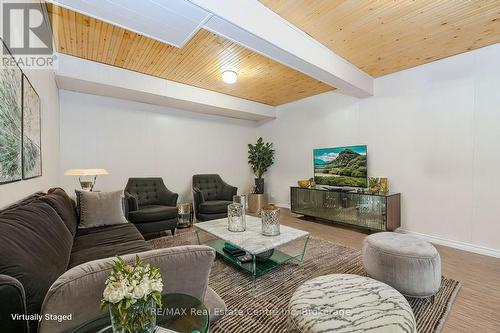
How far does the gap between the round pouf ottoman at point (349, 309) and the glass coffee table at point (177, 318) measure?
524 mm

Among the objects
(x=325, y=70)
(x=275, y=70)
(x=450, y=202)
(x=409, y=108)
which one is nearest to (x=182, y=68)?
(x=275, y=70)

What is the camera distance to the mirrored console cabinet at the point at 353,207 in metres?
3.39

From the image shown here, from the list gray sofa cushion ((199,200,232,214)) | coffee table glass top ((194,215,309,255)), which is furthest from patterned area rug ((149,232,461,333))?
gray sofa cushion ((199,200,232,214))

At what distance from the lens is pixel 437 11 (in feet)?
7.09

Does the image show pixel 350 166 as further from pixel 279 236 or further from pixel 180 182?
pixel 180 182

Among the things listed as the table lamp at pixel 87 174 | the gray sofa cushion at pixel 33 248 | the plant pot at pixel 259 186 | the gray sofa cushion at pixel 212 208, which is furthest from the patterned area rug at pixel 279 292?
the plant pot at pixel 259 186

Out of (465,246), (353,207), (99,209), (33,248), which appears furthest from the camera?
(353,207)

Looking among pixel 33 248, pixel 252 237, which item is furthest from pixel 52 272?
pixel 252 237

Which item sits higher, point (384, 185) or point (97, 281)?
point (384, 185)

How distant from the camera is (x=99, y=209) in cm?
262

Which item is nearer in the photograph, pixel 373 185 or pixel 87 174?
pixel 87 174

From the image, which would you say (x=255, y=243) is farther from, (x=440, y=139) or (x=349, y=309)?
(x=440, y=139)

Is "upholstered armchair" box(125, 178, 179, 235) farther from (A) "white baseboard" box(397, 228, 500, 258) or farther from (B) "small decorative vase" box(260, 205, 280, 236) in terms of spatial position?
(A) "white baseboard" box(397, 228, 500, 258)

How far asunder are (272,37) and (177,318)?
2.38 metres
